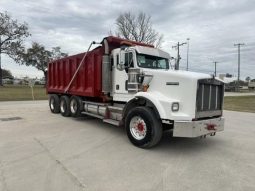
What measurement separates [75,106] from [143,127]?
195 inches

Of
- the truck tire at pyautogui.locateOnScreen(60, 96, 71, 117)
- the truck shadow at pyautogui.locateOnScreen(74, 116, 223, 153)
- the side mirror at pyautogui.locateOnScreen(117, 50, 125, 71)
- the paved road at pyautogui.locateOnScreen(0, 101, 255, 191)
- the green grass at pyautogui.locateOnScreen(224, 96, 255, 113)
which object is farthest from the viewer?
the green grass at pyautogui.locateOnScreen(224, 96, 255, 113)

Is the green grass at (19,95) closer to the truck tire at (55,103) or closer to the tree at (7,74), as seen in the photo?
the truck tire at (55,103)

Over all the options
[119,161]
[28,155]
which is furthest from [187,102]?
[28,155]

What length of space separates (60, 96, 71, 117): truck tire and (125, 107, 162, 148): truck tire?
507 centimetres

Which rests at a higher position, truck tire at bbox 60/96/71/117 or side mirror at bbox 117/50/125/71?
side mirror at bbox 117/50/125/71

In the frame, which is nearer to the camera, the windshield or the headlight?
the headlight

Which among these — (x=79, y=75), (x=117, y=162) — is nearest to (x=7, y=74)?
(x=79, y=75)

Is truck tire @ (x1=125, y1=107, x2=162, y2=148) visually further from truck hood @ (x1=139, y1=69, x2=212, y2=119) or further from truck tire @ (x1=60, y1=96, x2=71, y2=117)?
truck tire @ (x1=60, y1=96, x2=71, y2=117)

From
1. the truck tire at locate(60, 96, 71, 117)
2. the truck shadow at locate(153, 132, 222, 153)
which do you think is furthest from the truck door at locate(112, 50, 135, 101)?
the truck tire at locate(60, 96, 71, 117)

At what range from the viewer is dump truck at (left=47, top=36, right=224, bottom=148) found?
616cm

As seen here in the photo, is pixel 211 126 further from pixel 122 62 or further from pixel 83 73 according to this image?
pixel 83 73

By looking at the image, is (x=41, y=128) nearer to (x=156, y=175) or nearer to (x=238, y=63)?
(x=156, y=175)

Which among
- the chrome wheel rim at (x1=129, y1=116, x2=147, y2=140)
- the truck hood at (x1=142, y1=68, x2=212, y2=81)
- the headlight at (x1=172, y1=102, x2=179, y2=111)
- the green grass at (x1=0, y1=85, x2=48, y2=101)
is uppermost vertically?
the truck hood at (x1=142, y1=68, x2=212, y2=81)

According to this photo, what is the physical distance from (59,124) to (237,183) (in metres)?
6.90
